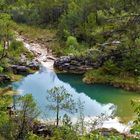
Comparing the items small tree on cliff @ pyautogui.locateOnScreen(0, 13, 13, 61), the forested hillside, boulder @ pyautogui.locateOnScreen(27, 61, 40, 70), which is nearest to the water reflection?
boulder @ pyautogui.locateOnScreen(27, 61, 40, 70)

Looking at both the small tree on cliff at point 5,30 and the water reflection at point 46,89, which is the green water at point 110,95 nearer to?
the water reflection at point 46,89

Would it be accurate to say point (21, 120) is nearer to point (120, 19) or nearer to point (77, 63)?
point (120, 19)

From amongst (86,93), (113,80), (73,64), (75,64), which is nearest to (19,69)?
(73,64)

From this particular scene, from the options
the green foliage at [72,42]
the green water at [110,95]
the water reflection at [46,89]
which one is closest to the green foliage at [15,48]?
the water reflection at [46,89]

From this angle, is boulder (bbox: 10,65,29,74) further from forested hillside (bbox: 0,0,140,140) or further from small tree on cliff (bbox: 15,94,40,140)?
small tree on cliff (bbox: 15,94,40,140)

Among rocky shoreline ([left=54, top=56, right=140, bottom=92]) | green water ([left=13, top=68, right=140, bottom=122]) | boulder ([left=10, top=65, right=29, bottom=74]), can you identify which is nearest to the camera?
green water ([left=13, top=68, right=140, bottom=122])

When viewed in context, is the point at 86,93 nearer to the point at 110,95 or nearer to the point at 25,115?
the point at 110,95
